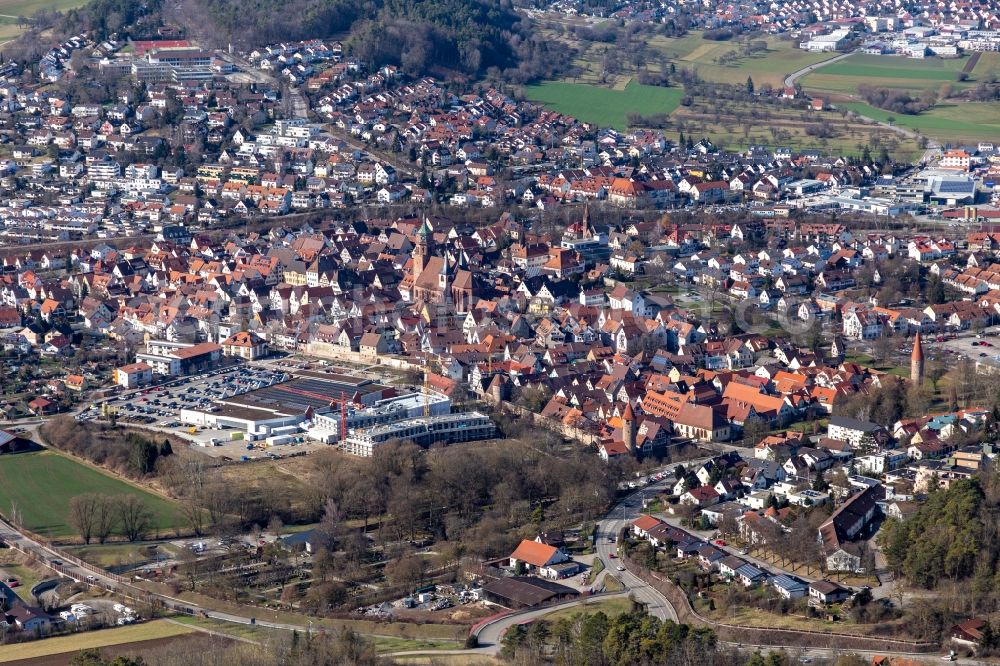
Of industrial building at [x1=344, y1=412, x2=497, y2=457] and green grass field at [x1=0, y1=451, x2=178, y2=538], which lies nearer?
green grass field at [x1=0, y1=451, x2=178, y2=538]

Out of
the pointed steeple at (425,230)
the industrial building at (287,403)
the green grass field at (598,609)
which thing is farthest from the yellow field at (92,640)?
the pointed steeple at (425,230)

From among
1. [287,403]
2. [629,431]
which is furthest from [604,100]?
[629,431]

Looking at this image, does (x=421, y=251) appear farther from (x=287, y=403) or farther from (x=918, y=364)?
(x=918, y=364)

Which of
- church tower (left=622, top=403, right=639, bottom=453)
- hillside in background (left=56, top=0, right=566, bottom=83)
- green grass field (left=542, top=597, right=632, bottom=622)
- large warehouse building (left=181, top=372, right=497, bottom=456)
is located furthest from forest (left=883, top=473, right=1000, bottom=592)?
hillside in background (left=56, top=0, right=566, bottom=83)

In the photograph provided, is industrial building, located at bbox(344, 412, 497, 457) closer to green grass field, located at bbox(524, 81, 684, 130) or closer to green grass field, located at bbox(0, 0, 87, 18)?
green grass field, located at bbox(524, 81, 684, 130)

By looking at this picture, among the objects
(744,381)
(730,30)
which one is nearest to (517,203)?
(744,381)
